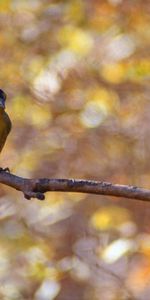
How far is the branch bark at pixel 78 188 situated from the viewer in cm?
223

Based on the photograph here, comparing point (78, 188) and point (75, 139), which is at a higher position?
point (75, 139)

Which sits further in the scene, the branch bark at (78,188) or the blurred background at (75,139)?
the blurred background at (75,139)

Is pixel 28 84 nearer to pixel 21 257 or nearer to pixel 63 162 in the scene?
pixel 63 162

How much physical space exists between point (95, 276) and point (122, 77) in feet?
4.14

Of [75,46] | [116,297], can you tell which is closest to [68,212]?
[116,297]

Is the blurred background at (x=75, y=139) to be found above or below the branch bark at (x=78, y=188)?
above

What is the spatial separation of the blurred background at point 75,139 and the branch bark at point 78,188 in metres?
2.85

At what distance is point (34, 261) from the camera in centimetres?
539

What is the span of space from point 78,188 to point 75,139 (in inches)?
132

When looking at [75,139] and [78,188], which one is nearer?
[78,188]

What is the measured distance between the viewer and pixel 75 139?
567cm

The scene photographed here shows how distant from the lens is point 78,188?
2.31 metres

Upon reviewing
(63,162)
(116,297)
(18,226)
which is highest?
(63,162)

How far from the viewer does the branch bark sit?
2234 millimetres
